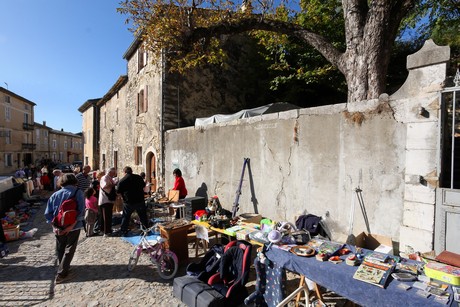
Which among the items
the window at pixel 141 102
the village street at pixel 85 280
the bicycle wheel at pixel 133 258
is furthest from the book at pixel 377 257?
the window at pixel 141 102

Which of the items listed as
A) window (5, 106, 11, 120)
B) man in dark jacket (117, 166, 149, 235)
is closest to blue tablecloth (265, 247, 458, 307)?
man in dark jacket (117, 166, 149, 235)

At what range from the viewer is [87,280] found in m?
4.50

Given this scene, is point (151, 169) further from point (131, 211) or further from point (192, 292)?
point (192, 292)

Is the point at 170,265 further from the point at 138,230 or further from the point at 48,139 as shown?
the point at 48,139

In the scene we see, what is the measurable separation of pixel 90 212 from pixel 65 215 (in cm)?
280

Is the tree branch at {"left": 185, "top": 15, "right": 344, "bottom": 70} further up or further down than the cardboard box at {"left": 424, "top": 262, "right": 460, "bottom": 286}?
further up

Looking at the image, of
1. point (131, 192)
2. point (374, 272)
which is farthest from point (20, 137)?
point (374, 272)

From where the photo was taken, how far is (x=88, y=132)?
86.4ft

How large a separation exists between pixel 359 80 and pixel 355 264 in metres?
3.84

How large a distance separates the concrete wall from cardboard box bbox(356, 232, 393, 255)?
0.39ft

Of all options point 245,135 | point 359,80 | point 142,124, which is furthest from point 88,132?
point 359,80

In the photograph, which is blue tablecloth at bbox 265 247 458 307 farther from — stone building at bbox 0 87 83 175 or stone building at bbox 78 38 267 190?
stone building at bbox 0 87 83 175

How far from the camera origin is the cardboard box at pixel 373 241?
3916 mm

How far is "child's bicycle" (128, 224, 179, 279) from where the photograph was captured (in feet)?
14.9
